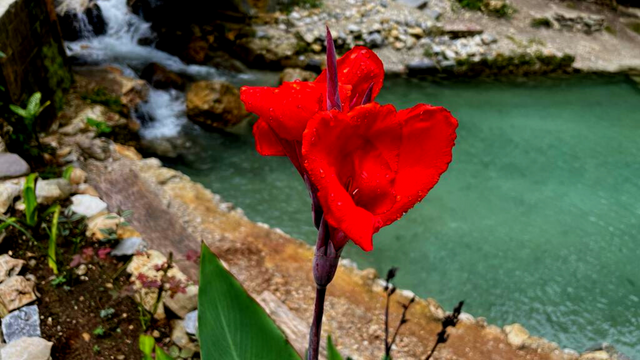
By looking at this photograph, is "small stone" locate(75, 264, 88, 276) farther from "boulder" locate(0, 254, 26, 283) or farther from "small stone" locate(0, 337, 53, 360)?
"small stone" locate(0, 337, 53, 360)

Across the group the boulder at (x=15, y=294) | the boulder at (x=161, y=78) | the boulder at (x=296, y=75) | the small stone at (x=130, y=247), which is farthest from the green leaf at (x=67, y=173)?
the boulder at (x=296, y=75)

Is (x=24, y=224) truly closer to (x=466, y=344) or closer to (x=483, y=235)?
(x=466, y=344)

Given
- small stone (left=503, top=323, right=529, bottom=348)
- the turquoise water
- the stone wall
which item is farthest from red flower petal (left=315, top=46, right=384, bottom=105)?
the turquoise water

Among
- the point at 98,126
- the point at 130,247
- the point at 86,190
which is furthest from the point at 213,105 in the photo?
the point at 130,247

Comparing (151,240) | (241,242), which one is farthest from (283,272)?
(151,240)

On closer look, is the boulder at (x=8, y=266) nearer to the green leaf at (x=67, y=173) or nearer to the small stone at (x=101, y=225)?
the small stone at (x=101, y=225)

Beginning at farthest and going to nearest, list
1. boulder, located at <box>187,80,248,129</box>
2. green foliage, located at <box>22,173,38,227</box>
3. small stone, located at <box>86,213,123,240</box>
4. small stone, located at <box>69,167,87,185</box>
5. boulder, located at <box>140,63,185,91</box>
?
boulder, located at <box>140,63,185,91</box> → boulder, located at <box>187,80,248,129</box> → small stone, located at <box>69,167,87,185</box> → small stone, located at <box>86,213,123,240</box> → green foliage, located at <box>22,173,38,227</box>

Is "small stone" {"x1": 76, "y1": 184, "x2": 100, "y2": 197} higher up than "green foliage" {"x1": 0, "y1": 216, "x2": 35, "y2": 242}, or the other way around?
"green foliage" {"x1": 0, "y1": 216, "x2": 35, "y2": 242}
